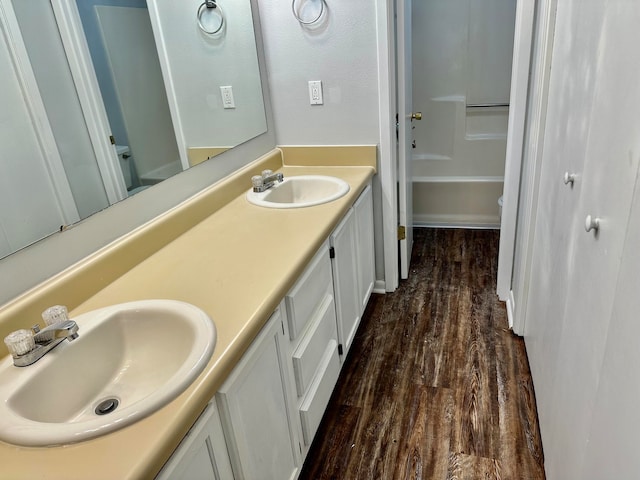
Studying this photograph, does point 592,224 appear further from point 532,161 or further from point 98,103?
point 98,103

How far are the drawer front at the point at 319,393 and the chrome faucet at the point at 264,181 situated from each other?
741mm

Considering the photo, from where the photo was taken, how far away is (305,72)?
2281 millimetres

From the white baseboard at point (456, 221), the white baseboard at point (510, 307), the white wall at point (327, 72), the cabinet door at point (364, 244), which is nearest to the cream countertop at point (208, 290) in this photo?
the cabinet door at point (364, 244)

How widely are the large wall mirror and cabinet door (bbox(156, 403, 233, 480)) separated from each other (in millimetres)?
638

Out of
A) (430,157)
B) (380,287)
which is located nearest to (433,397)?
(380,287)

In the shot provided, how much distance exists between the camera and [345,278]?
1.94m

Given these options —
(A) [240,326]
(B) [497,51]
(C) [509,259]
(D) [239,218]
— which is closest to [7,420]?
(A) [240,326]

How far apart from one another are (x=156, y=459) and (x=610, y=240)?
95cm

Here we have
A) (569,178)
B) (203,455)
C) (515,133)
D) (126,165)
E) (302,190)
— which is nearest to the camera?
(203,455)

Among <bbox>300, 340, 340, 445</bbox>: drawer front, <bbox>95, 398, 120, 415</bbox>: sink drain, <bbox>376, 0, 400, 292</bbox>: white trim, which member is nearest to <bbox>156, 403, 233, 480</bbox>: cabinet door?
<bbox>95, 398, 120, 415</bbox>: sink drain

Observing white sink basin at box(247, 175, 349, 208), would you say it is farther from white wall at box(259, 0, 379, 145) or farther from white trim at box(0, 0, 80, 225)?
white trim at box(0, 0, 80, 225)

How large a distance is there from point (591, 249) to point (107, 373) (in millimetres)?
1193

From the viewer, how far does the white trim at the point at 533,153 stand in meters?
1.67

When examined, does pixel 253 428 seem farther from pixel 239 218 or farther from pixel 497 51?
pixel 497 51
